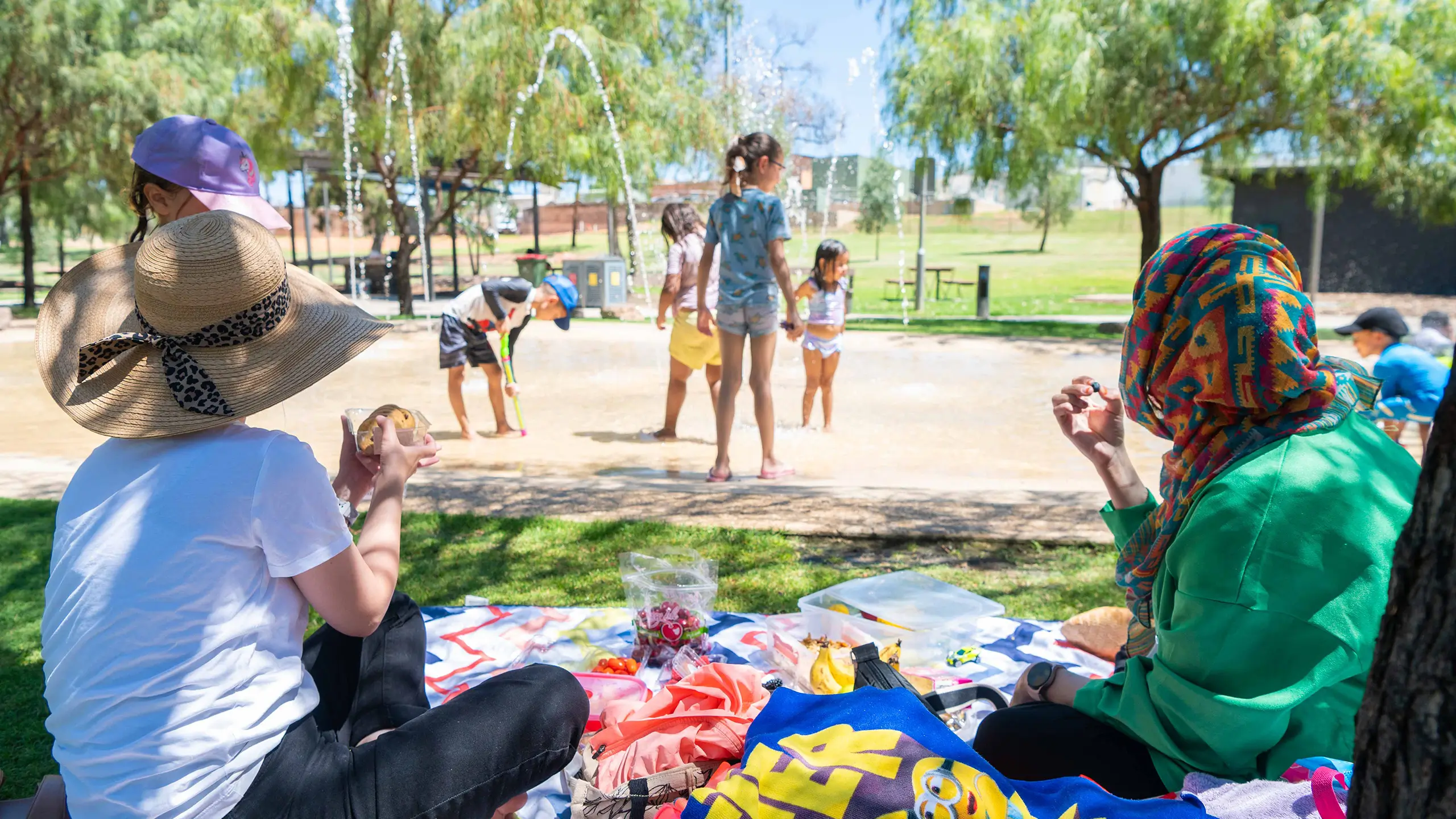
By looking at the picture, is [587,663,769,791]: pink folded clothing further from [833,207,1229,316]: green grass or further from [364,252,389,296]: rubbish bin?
[364,252,389,296]: rubbish bin

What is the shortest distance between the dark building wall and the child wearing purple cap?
2271cm

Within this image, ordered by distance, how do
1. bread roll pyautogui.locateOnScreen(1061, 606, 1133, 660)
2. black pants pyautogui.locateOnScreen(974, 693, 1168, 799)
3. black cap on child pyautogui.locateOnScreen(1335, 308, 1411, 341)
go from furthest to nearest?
black cap on child pyautogui.locateOnScreen(1335, 308, 1411, 341) → bread roll pyautogui.locateOnScreen(1061, 606, 1133, 660) → black pants pyautogui.locateOnScreen(974, 693, 1168, 799)

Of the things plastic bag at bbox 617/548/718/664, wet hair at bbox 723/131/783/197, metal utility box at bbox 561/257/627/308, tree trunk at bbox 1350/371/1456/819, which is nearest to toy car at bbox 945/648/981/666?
plastic bag at bbox 617/548/718/664

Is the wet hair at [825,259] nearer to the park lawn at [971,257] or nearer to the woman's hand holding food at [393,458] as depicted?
the woman's hand holding food at [393,458]

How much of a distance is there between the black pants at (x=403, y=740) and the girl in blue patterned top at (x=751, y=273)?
3568 mm

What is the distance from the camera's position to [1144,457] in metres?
7.02

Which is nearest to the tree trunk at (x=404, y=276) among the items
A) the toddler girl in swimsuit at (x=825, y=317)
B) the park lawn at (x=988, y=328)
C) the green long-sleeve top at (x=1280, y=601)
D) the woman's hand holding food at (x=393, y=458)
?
the park lawn at (x=988, y=328)

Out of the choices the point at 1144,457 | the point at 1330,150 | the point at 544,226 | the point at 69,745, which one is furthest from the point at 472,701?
the point at 544,226

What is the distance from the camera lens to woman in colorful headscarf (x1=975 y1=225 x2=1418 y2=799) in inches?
70.4

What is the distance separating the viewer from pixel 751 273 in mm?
5828

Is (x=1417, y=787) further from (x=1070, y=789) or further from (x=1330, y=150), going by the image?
(x=1330, y=150)

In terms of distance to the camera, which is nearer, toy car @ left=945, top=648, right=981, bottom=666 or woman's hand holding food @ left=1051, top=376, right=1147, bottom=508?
→ woman's hand holding food @ left=1051, top=376, right=1147, bottom=508

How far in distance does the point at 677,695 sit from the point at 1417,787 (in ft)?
5.41

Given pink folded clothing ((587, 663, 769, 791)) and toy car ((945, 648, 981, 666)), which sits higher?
pink folded clothing ((587, 663, 769, 791))
